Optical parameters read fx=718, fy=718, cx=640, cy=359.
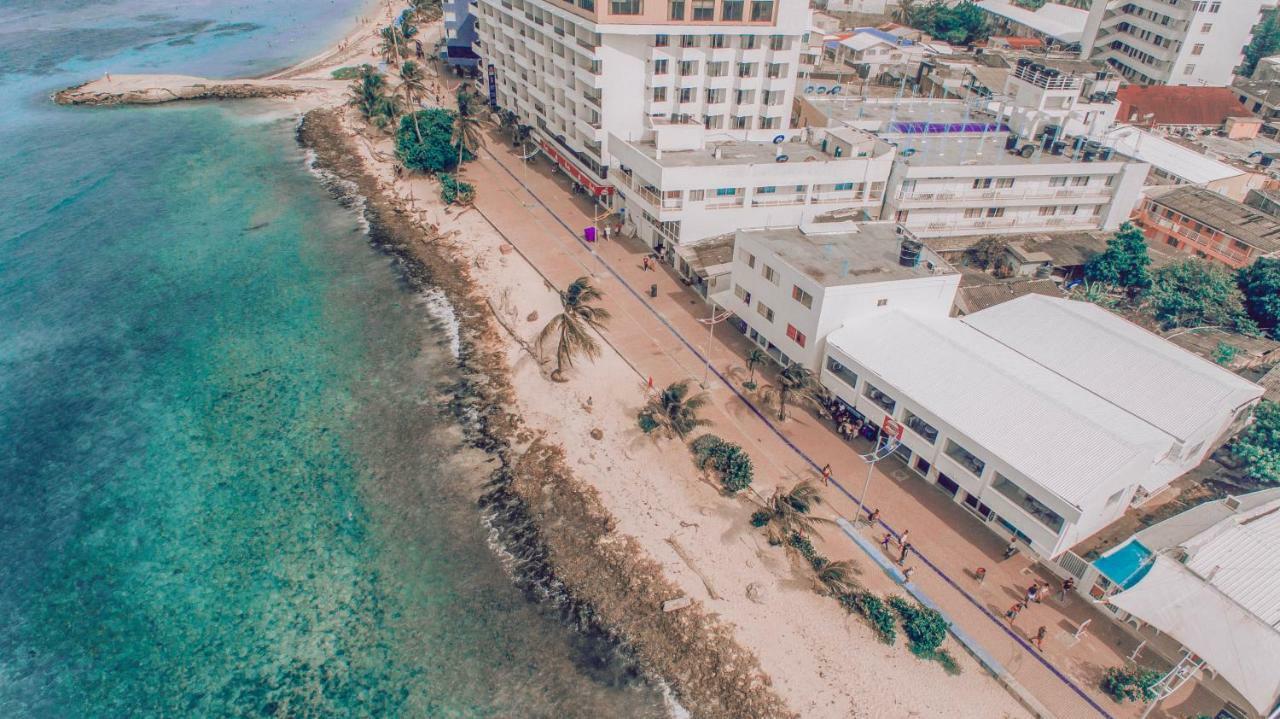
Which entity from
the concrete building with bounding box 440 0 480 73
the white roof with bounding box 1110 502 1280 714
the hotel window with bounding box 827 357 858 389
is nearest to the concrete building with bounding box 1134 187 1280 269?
the white roof with bounding box 1110 502 1280 714

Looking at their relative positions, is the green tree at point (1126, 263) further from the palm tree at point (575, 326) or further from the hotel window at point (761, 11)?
the palm tree at point (575, 326)

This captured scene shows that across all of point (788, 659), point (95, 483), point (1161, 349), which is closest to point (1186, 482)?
point (1161, 349)

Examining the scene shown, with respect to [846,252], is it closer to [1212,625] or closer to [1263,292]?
[1212,625]

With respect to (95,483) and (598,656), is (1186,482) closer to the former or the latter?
(598,656)

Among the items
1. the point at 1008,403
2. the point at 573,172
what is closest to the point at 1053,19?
the point at 573,172

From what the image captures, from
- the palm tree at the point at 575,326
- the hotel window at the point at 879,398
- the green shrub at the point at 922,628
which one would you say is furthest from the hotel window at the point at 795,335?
the green shrub at the point at 922,628

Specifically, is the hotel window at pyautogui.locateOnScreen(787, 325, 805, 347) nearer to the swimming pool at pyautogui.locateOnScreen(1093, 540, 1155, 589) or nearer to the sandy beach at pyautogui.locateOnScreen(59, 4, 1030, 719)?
the sandy beach at pyautogui.locateOnScreen(59, 4, 1030, 719)
